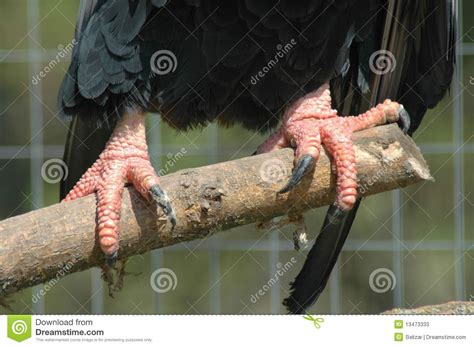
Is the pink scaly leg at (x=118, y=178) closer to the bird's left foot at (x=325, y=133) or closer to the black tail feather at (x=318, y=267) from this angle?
the bird's left foot at (x=325, y=133)

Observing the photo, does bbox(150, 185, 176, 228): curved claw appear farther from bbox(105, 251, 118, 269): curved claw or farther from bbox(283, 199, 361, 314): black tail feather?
bbox(283, 199, 361, 314): black tail feather

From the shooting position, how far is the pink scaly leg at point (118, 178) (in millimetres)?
1533

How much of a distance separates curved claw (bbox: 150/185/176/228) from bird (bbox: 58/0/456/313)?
1.4 inches

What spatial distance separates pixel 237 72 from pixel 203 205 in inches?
18.3

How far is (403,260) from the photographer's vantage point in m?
2.75

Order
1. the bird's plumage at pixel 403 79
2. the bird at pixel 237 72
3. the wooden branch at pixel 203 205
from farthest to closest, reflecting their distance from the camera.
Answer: the bird's plumage at pixel 403 79 → the bird at pixel 237 72 → the wooden branch at pixel 203 205

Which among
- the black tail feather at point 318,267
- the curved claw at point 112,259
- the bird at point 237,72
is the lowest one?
the curved claw at point 112,259

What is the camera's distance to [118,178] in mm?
1652

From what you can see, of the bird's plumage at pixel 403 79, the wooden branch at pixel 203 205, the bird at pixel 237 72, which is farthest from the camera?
→ the bird's plumage at pixel 403 79

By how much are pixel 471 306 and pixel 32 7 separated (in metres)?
1.82

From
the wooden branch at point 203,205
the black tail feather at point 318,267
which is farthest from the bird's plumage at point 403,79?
the wooden branch at point 203,205

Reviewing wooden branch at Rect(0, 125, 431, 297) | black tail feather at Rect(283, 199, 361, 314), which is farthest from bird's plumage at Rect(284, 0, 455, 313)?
wooden branch at Rect(0, 125, 431, 297)

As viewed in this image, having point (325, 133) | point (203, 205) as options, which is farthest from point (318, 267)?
point (203, 205)

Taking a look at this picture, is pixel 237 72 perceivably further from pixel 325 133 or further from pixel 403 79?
pixel 403 79
